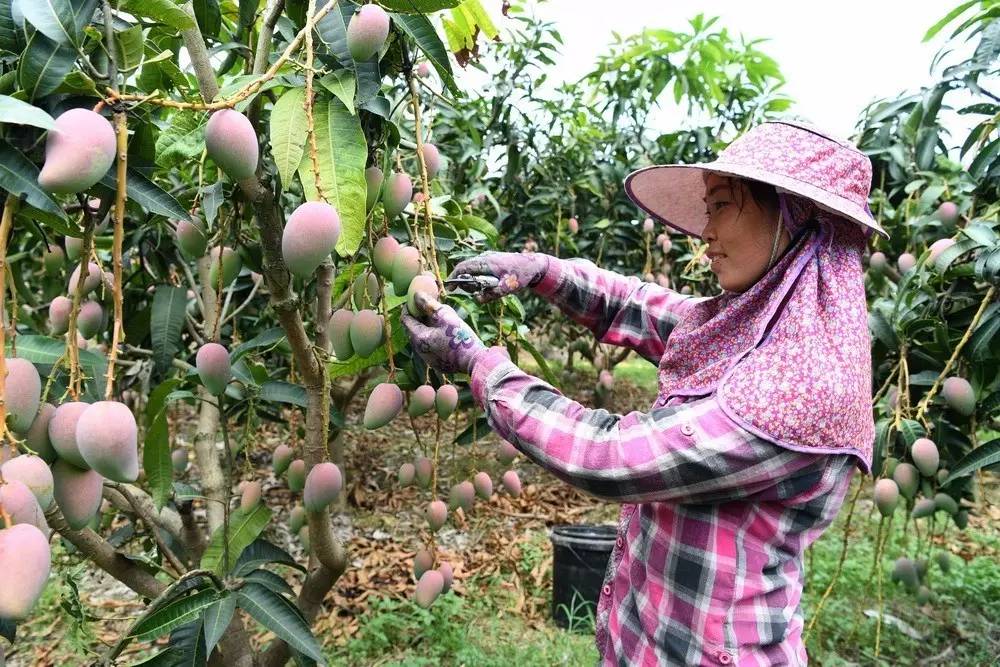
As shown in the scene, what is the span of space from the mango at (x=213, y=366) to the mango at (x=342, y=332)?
0.16m

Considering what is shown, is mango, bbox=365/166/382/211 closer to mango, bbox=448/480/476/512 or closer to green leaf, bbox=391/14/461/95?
green leaf, bbox=391/14/461/95

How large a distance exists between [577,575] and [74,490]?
2.00 m

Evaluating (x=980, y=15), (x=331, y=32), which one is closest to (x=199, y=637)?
(x=331, y=32)

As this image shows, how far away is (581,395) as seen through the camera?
4926 millimetres

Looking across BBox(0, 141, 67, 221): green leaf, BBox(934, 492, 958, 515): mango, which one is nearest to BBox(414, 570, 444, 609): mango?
BBox(0, 141, 67, 221): green leaf

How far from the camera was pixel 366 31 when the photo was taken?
70 cm

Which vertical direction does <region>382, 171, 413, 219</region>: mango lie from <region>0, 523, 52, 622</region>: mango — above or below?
above

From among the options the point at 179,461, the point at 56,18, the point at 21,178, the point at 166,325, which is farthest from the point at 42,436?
the point at 179,461

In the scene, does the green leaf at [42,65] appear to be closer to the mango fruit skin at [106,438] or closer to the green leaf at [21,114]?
the green leaf at [21,114]

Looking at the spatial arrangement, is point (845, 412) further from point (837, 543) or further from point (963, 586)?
point (837, 543)

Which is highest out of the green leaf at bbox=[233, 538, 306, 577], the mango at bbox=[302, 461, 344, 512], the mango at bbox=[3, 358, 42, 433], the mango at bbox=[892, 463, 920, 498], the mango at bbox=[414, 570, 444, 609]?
the mango at bbox=[3, 358, 42, 433]

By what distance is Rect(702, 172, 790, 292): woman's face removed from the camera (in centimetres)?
101

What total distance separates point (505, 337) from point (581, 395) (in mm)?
3611

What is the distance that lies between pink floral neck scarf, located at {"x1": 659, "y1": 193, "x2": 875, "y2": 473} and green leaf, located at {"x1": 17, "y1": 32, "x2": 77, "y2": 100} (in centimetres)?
72
